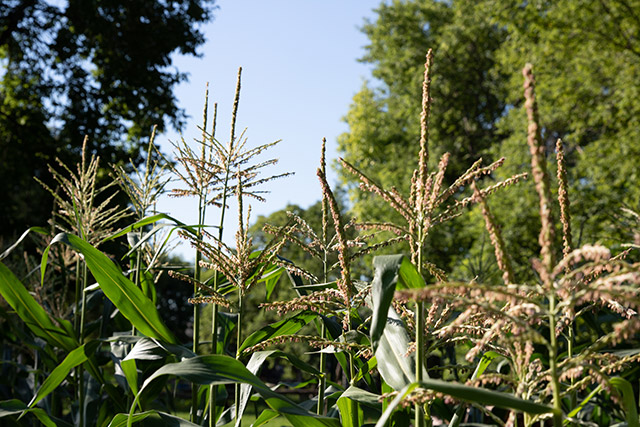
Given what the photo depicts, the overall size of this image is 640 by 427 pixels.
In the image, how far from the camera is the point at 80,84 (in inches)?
546

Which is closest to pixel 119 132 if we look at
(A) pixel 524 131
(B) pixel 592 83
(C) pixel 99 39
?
(C) pixel 99 39

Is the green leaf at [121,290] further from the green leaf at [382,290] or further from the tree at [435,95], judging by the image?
the tree at [435,95]

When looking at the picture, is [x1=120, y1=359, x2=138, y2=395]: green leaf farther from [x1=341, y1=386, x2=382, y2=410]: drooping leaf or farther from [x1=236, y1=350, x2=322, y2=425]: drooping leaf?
[x1=341, y1=386, x2=382, y2=410]: drooping leaf

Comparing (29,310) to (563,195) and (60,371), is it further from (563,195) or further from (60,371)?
(563,195)

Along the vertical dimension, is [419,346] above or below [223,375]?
above

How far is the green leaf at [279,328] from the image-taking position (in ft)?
5.84

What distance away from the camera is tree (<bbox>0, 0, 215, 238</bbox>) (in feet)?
42.5

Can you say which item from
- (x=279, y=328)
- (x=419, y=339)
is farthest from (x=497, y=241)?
(x=279, y=328)

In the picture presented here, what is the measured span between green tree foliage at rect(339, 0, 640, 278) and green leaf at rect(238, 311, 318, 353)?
268 inches

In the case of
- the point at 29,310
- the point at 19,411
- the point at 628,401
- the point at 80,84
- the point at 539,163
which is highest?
the point at 80,84

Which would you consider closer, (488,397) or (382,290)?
(488,397)

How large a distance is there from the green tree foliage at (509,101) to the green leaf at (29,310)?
6.81 metres

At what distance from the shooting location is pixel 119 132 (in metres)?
14.2

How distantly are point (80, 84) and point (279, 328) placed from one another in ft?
45.3
